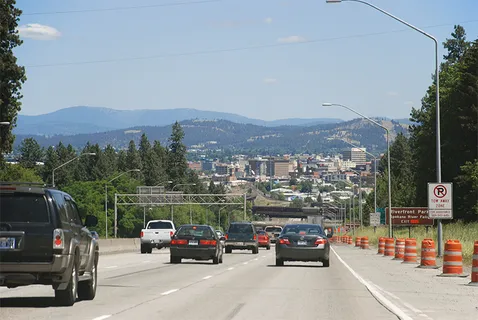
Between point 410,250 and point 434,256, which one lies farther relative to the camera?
point 410,250

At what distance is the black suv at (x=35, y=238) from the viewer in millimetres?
16859

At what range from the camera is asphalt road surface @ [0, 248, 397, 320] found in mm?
16750

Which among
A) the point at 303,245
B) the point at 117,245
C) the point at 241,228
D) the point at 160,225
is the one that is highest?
the point at 303,245

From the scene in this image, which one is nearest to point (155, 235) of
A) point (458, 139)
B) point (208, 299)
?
point (208, 299)

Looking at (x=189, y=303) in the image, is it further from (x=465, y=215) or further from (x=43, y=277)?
(x=465, y=215)

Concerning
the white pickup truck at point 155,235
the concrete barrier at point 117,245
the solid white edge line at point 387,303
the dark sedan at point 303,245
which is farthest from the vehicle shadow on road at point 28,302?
the white pickup truck at point 155,235

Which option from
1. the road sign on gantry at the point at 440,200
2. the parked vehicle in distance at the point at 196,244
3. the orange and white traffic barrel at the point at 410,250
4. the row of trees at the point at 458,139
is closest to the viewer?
the parked vehicle in distance at the point at 196,244

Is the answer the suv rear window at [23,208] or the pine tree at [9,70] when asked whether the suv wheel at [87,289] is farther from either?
the pine tree at [9,70]

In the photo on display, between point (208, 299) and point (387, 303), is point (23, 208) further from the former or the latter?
point (387, 303)

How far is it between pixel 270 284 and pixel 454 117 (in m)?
79.4

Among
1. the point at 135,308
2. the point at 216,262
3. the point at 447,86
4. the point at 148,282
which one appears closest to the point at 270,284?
the point at 148,282

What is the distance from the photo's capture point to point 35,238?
1691 cm

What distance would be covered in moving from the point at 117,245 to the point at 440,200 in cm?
2788

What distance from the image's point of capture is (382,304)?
770 inches
